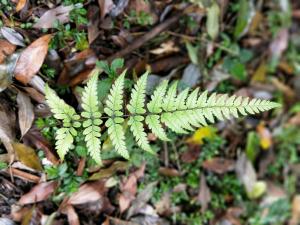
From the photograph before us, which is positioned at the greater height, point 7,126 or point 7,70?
point 7,70

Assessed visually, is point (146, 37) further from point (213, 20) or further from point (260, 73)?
point (260, 73)

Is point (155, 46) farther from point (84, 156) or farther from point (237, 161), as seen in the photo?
point (237, 161)

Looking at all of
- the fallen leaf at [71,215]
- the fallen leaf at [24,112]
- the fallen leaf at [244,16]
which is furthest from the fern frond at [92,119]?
the fallen leaf at [244,16]

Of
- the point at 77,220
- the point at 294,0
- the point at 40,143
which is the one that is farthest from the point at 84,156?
the point at 294,0

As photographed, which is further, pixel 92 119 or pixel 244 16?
pixel 244 16

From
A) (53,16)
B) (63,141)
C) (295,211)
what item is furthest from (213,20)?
(295,211)

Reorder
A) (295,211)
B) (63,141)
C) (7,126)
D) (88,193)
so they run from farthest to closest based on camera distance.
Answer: (295,211), (88,193), (7,126), (63,141)

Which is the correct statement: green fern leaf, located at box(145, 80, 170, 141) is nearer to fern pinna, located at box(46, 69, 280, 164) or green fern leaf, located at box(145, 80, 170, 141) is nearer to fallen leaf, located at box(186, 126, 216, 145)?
fern pinna, located at box(46, 69, 280, 164)

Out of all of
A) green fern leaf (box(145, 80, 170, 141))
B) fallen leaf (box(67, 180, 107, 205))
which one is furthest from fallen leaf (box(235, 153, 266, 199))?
green fern leaf (box(145, 80, 170, 141))
